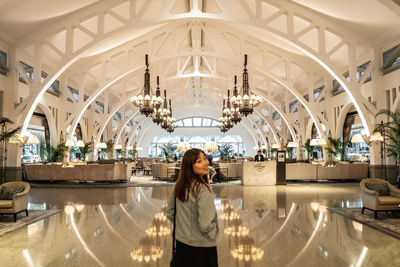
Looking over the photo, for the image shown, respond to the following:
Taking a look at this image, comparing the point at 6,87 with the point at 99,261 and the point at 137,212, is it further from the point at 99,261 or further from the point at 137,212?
the point at 99,261

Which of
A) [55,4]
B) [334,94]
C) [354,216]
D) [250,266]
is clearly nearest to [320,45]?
[334,94]

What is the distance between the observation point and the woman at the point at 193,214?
2.00 metres

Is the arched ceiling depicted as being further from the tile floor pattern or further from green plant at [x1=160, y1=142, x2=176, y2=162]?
the tile floor pattern

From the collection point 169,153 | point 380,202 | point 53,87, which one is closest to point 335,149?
point 169,153

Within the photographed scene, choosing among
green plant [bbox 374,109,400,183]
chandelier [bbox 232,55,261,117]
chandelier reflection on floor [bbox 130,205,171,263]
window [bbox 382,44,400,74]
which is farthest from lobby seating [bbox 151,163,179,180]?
window [bbox 382,44,400,74]

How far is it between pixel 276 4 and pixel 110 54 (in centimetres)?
800

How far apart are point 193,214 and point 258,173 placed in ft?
33.9

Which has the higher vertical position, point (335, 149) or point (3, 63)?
point (3, 63)

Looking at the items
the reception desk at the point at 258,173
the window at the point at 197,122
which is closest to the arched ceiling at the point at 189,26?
the reception desk at the point at 258,173

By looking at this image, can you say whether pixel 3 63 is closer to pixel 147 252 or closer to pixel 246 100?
pixel 246 100

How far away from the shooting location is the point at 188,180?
2020mm

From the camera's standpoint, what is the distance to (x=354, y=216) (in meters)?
5.83

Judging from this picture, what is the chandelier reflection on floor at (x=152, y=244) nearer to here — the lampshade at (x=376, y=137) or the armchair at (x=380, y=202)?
the armchair at (x=380, y=202)

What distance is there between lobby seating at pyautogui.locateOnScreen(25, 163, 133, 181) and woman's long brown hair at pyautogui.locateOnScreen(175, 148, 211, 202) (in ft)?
35.7
